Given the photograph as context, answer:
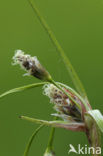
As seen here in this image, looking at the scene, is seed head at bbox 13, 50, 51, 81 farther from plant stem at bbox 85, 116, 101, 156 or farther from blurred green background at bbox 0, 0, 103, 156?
blurred green background at bbox 0, 0, 103, 156

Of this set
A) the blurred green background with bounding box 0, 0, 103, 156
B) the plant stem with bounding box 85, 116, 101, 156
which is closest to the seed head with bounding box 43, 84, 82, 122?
the plant stem with bounding box 85, 116, 101, 156

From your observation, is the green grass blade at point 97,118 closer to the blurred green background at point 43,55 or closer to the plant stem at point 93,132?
the plant stem at point 93,132

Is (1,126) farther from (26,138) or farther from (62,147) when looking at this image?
(62,147)

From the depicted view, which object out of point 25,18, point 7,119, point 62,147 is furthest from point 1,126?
point 25,18

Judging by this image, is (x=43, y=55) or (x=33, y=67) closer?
(x=33, y=67)

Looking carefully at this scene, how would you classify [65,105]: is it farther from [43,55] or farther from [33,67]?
[43,55]

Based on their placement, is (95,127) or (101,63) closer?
(95,127)

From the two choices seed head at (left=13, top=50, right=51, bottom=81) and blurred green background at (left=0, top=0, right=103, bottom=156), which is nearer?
seed head at (left=13, top=50, right=51, bottom=81)

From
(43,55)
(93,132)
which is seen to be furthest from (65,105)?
(43,55)
